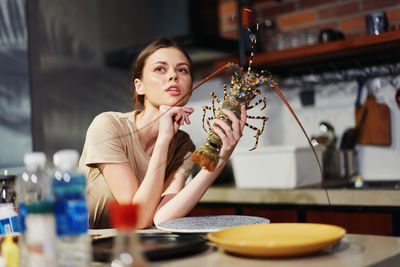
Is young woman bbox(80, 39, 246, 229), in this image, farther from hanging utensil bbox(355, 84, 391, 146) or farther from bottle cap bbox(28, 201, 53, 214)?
hanging utensil bbox(355, 84, 391, 146)

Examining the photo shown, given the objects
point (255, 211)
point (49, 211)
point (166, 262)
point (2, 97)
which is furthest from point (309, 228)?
point (2, 97)

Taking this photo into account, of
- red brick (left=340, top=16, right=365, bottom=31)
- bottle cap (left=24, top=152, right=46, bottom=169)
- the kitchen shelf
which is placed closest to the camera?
bottle cap (left=24, top=152, right=46, bottom=169)

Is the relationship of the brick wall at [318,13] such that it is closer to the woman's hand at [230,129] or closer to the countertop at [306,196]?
the countertop at [306,196]

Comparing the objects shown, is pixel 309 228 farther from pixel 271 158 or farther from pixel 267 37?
pixel 267 37

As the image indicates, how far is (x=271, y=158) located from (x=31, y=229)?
1.82m

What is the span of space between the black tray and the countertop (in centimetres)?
110

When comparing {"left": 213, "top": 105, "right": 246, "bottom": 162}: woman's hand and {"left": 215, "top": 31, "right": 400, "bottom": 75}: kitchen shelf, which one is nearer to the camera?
{"left": 213, "top": 105, "right": 246, "bottom": 162}: woman's hand

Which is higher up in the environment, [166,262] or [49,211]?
[49,211]

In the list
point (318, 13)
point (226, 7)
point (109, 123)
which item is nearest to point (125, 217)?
point (109, 123)

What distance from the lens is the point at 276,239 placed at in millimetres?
1031

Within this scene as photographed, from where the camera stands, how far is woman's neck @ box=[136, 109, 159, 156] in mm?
1859

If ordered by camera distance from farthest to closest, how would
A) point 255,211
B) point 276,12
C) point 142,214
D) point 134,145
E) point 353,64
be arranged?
point 276,12, point 353,64, point 255,211, point 134,145, point 142,214

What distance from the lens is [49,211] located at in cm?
82

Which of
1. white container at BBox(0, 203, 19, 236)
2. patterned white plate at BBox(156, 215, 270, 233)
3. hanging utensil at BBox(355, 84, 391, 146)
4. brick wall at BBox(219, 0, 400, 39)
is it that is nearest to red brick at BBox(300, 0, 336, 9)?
brick wall at BBox(219, 0, 400, 39)
